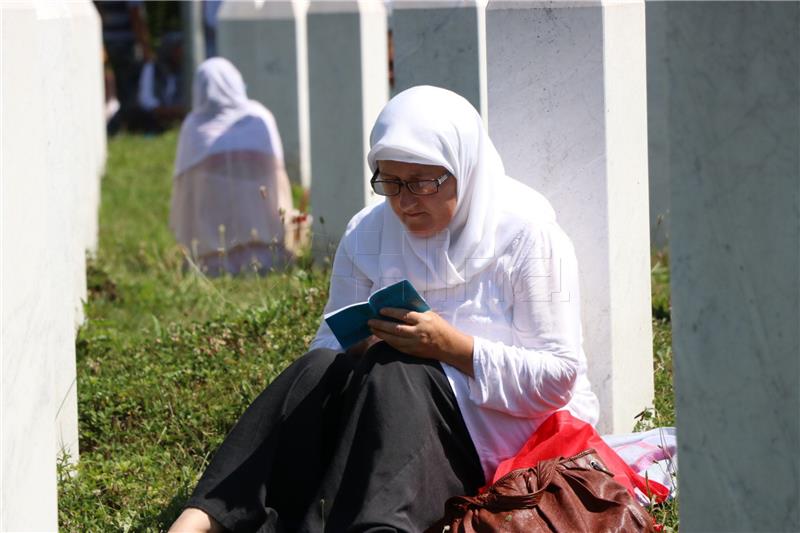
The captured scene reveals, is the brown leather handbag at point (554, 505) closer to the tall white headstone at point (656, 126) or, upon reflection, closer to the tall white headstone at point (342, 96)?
the tall white headstone at point (656, 126)

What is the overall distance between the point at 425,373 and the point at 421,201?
482 millimetres

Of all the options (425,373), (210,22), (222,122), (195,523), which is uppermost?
(210,22)

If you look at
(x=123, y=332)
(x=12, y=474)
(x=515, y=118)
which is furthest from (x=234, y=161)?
(x=12, y=474)

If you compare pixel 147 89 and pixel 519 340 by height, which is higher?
pixel 147 89

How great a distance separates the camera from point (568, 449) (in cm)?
372

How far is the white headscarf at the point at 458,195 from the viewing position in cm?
382

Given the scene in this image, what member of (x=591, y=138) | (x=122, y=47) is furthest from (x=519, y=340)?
(x=122, y=47)

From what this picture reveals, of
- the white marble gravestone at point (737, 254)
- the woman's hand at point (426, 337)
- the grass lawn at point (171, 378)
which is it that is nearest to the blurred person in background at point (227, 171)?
the grass lawn at point (171, 378)

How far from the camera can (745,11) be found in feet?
7.90

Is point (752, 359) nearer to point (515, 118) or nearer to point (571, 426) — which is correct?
point (571, 426)

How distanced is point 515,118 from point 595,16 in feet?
1.40

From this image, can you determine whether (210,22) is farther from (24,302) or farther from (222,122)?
(24,302)

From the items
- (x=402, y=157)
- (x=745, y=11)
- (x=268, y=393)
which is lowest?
(x=268, y=393)

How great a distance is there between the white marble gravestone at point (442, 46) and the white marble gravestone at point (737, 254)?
2162 millimetres
